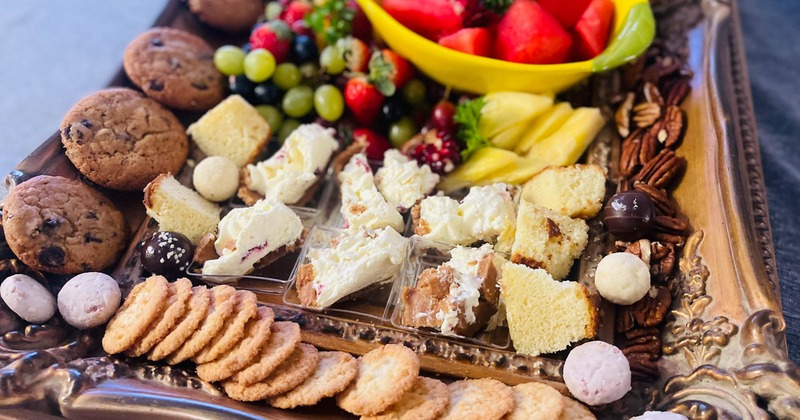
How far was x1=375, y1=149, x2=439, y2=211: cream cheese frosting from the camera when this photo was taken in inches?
→ 67.7

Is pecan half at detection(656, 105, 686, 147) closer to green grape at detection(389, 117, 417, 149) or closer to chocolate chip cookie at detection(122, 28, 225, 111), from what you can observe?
green grape at detection(389, 117, 417, 149)

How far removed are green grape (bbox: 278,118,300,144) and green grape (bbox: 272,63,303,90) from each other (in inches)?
4.7

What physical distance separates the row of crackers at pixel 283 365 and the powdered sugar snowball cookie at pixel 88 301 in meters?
0.04

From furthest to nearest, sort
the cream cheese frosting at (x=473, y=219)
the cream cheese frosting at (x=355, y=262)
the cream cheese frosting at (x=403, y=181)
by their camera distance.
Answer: the cream cheese frosting at (x=403, y=181)
the cream cheese frosting at (x=473, y=219)
the cream cheese frosting at (x=355, y=262)

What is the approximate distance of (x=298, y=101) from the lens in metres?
2.00

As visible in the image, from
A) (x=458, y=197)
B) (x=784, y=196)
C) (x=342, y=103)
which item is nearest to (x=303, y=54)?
(x=342, y=103)

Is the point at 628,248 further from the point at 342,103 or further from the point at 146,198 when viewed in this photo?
the point at 146,198

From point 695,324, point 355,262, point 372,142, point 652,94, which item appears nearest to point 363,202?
point 355,262

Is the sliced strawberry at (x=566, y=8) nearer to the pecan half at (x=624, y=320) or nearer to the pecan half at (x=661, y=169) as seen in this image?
the pecan half at (x=661, y=169)

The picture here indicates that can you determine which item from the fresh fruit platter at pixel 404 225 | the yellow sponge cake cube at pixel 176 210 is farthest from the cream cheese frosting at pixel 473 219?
the yellow sponge cake cube at pixel 176 210

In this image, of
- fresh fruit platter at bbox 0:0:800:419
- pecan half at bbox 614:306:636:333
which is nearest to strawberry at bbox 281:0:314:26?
fresh fruit platter at bbox 0:0:800:419

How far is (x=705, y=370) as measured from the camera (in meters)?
1.25

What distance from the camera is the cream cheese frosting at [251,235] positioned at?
1542mm

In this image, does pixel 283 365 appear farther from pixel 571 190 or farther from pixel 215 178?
pixel 571 190
